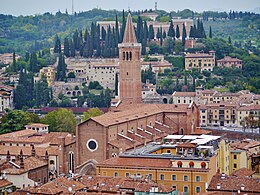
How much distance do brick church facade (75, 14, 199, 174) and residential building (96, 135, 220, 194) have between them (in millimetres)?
3153

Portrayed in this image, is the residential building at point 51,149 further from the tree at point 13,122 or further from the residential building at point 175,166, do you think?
→ the tree at point 13,122

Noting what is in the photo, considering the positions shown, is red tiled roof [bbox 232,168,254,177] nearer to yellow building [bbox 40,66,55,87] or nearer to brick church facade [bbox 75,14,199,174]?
brick church facade [bbox 75,14,199,174]

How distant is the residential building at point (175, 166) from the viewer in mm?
32375

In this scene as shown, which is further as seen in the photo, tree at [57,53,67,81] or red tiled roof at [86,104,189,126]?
tree at [57,53,67,81]

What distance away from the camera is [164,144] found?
37531 millimetres

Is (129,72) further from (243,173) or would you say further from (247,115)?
(243,173)

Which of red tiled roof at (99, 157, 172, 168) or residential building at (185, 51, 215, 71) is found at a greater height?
residential building at (185, 51, 215, 71)

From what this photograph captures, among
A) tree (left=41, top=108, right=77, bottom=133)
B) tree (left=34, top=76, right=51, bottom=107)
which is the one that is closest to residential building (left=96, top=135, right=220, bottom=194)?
tree (left=41, top=108, right=77, bottom=133)

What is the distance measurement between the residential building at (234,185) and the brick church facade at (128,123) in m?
7.62

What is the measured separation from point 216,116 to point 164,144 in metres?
24.6

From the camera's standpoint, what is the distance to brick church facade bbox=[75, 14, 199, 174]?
38562 millimetres

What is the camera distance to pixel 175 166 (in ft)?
108

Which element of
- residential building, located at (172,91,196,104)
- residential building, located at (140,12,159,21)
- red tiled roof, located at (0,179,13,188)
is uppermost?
residential building, located at (140,12,159,21)

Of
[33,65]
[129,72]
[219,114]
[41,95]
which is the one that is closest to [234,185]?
[129,72]
